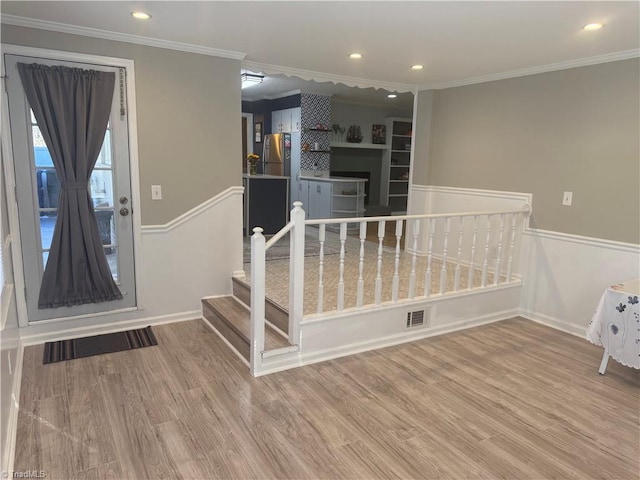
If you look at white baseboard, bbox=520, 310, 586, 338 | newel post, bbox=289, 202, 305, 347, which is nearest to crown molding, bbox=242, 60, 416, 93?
newel post, bbox=289, 202, 305, 347

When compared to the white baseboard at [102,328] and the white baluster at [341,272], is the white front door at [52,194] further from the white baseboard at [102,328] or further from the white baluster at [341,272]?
the white baluster at [341,272]

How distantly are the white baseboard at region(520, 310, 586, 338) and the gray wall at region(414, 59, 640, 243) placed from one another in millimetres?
828

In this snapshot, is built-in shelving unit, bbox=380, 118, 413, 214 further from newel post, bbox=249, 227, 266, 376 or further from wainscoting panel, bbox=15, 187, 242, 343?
newel post, bbox=249, 227, 266, 376

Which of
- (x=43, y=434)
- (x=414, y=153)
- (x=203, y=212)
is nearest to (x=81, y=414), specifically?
(x=43, y=434)

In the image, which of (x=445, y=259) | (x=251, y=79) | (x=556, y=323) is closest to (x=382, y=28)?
(x=445, y=259)

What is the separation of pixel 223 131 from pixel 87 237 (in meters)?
1.42

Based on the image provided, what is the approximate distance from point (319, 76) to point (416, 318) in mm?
2591

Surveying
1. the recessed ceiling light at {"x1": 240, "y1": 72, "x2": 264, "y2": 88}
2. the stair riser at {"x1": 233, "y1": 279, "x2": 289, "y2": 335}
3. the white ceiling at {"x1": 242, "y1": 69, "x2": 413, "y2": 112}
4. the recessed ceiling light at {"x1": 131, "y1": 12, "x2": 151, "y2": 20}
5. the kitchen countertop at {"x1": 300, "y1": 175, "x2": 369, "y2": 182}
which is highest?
the white ceiling at {"x1": 242, "y1": 69, "x2": 413, "y2": 112}

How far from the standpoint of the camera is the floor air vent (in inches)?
145

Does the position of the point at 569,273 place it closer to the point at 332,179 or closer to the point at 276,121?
the point at 332,179

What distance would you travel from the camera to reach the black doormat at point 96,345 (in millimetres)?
3238

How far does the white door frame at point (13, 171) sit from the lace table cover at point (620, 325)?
139 inches

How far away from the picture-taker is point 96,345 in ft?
11.2

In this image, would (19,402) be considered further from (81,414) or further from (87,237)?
(87,237)
